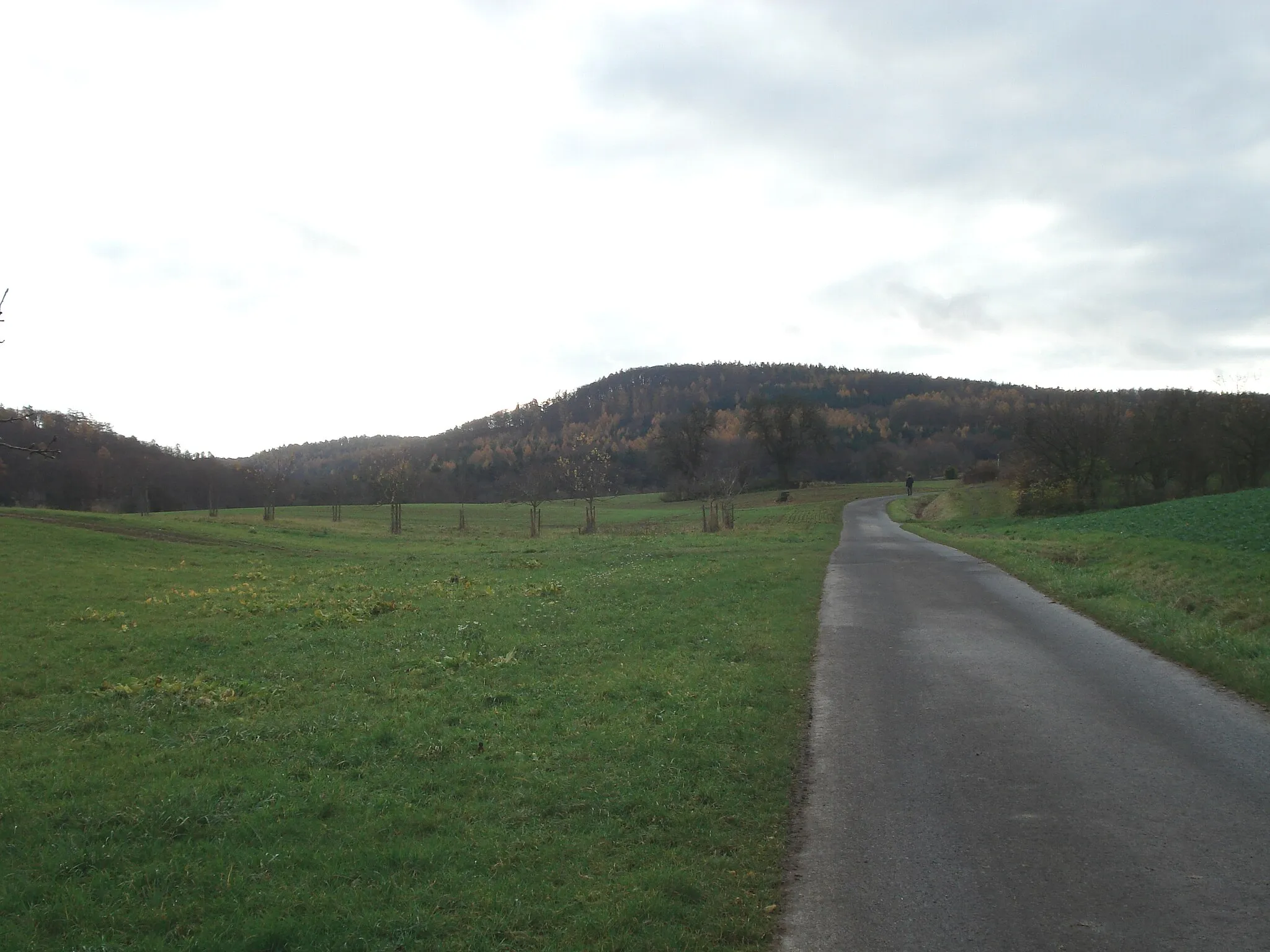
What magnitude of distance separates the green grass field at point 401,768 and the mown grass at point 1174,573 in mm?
5230

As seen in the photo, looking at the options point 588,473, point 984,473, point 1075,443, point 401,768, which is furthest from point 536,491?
point 401,768

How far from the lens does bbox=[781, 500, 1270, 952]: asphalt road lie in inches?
187

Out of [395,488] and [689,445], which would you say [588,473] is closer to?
[395,488]

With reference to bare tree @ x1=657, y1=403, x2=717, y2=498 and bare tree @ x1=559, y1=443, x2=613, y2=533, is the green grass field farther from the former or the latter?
bare tree @ x1=657, y1=403, x2=717, y2=498

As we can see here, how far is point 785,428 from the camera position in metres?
99.2

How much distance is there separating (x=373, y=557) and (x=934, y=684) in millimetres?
27253

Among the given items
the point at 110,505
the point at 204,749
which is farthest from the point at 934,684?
the point at 110,505

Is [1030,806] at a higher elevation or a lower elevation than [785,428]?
lower

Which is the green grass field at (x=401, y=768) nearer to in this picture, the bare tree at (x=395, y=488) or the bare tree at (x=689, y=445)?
the bare tree at (x=395, y=488)

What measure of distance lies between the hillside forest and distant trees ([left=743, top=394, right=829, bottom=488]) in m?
0.22

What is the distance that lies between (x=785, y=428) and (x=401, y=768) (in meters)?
94.1

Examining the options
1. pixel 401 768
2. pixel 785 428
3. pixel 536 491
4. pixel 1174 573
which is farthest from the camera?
pixel 785 428

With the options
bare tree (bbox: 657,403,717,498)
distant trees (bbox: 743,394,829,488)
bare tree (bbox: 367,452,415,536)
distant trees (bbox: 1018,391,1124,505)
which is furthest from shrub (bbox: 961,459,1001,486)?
bare tree (bbox: 367,452,415,536)

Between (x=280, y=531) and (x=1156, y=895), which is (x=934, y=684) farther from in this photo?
(x=280, y=531)
